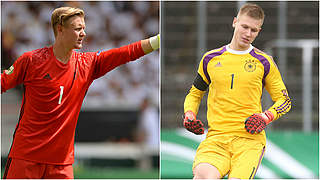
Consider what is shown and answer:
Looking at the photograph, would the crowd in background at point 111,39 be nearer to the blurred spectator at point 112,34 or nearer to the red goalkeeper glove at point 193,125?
the blurred spectator at point 112,34

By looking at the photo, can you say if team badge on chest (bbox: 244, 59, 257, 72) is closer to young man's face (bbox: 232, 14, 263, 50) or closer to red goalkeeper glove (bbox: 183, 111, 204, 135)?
young man's face (bbox: 232, 14, 263, 50)

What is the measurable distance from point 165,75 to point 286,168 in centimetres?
299

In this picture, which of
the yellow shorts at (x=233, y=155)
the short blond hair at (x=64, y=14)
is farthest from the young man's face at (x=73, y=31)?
the yellow shorts at (x=233, y=155)

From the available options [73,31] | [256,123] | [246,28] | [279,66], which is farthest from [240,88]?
[279,66]

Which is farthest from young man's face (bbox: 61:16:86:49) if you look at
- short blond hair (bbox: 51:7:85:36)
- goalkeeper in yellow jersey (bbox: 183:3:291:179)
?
goalkeeper in yellow jersey (bbox: 183:3:291:179)

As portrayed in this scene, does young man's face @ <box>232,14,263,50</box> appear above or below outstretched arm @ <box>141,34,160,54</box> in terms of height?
above

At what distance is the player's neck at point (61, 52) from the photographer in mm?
4250

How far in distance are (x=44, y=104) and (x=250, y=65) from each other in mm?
1729

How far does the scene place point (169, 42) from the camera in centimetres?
1064

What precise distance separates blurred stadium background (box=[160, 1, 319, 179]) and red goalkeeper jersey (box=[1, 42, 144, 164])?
4247mm

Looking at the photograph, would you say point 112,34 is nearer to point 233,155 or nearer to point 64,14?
point 64,14

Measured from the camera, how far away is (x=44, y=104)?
13.8 feet

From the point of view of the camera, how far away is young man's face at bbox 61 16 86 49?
4.17 meters

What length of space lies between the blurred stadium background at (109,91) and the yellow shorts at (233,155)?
8118mm
